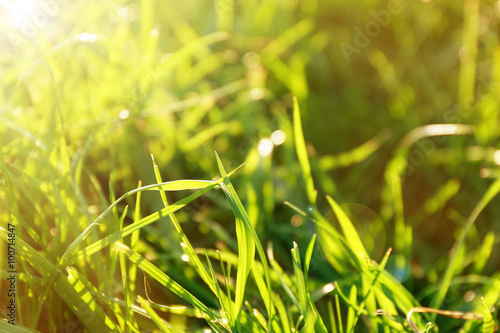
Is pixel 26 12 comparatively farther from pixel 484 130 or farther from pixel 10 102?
pixel 484 130

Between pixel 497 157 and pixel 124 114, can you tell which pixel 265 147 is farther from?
pixel 497 157

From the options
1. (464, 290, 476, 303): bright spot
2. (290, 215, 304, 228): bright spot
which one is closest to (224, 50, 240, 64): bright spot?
(290, 215, 304, 228): bright spot

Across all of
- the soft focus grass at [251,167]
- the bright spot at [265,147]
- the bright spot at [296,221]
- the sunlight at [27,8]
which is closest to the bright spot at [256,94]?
the soft focus grass at [251,167]

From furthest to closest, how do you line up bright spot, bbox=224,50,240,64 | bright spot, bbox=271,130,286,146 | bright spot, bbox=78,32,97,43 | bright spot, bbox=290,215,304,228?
bright spot, bbox=224,50,240,64 < bright spot, bbox=271,130,286,146 < bright spot, bbox=290,215,304,228 < bright spot, bbox=78,32,97,43

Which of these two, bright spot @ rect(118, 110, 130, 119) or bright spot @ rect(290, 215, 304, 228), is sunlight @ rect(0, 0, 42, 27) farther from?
bright spot @ rect(290, 215, 304, 228)

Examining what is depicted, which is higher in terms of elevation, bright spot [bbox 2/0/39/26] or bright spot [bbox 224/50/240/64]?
bright spot [bbox 2/0/39/26]

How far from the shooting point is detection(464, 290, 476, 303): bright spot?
622 mm

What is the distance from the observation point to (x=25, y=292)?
470mm

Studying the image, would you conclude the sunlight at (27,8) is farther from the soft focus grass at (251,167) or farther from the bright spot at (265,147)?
the bright spot at (265,147)

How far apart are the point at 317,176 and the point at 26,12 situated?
54 centimetres

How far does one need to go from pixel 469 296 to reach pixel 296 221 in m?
0.26

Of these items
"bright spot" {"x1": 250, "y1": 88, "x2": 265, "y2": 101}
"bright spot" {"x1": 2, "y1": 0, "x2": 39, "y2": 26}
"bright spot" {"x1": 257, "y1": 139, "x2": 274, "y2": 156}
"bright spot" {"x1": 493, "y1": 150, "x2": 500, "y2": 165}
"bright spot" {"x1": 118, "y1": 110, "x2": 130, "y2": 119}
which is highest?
"bright spot" {"x1": 2, "y1": 0, "x2": 39, "y2": 26}

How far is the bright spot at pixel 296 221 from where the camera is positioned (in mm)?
717

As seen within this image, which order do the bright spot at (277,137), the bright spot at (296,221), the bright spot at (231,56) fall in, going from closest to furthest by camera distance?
the bright spot at (296,221) → the bright spot at (277,137) → the bright spot at (231,56)
